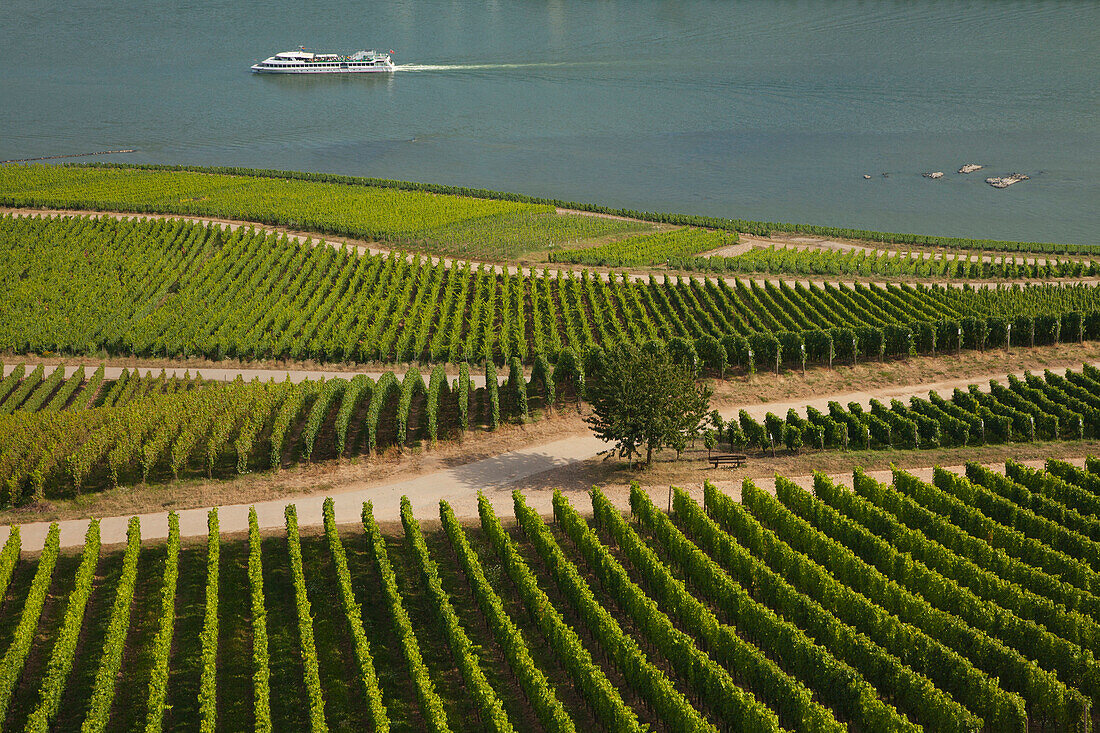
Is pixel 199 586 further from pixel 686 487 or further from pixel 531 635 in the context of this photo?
pixel 686 487

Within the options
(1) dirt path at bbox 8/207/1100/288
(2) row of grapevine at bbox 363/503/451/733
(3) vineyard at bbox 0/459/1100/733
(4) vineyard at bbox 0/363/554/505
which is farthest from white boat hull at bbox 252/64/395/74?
(2) row of grapevine at bbox 363/503/451/733

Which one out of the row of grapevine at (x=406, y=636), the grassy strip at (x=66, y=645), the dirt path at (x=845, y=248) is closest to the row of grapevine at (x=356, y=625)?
the row of grapevine at (x=406, y=636)

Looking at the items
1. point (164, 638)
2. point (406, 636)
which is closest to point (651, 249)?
point (406, 636)

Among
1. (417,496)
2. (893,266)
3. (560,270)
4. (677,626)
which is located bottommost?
(677,626)

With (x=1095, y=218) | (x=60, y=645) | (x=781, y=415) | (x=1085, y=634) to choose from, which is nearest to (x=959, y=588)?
(x=1085, y=634)

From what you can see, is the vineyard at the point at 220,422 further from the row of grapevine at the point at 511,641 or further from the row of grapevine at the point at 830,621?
the row of grapevine at the point at 830,621

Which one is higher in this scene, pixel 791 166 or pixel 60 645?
pixel 791 166

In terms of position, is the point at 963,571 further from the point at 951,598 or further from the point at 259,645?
the point at 259,645
